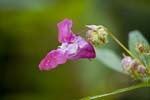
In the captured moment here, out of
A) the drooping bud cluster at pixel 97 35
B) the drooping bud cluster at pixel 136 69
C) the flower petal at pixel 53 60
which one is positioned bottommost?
the drooping bud cluster at pixel 136 69

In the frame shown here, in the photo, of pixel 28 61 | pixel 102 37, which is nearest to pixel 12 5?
pixel 28 61

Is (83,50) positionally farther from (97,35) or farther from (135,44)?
(135,44)

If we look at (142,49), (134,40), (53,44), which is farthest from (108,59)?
(53,44)

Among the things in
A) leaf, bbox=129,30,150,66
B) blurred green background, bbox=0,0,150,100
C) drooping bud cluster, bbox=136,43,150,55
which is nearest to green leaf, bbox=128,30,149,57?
leaf, bbox=129,30,150,66

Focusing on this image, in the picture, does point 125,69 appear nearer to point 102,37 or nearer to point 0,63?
point 102,37

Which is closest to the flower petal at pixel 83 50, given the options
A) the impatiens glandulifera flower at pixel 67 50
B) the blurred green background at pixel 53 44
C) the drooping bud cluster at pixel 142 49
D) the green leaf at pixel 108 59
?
the impatiens glandulifera flower at pixel 67 50

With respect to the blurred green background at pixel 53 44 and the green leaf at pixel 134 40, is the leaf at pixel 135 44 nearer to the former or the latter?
the green leaf at pixel 134 40

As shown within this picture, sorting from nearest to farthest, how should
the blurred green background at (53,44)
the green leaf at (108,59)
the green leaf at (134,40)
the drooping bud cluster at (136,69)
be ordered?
the drooping bud cluster at (136,69) → the green leaf at (134,40) → the green leaf at (108,59) → the blurred green background at (53,44)
